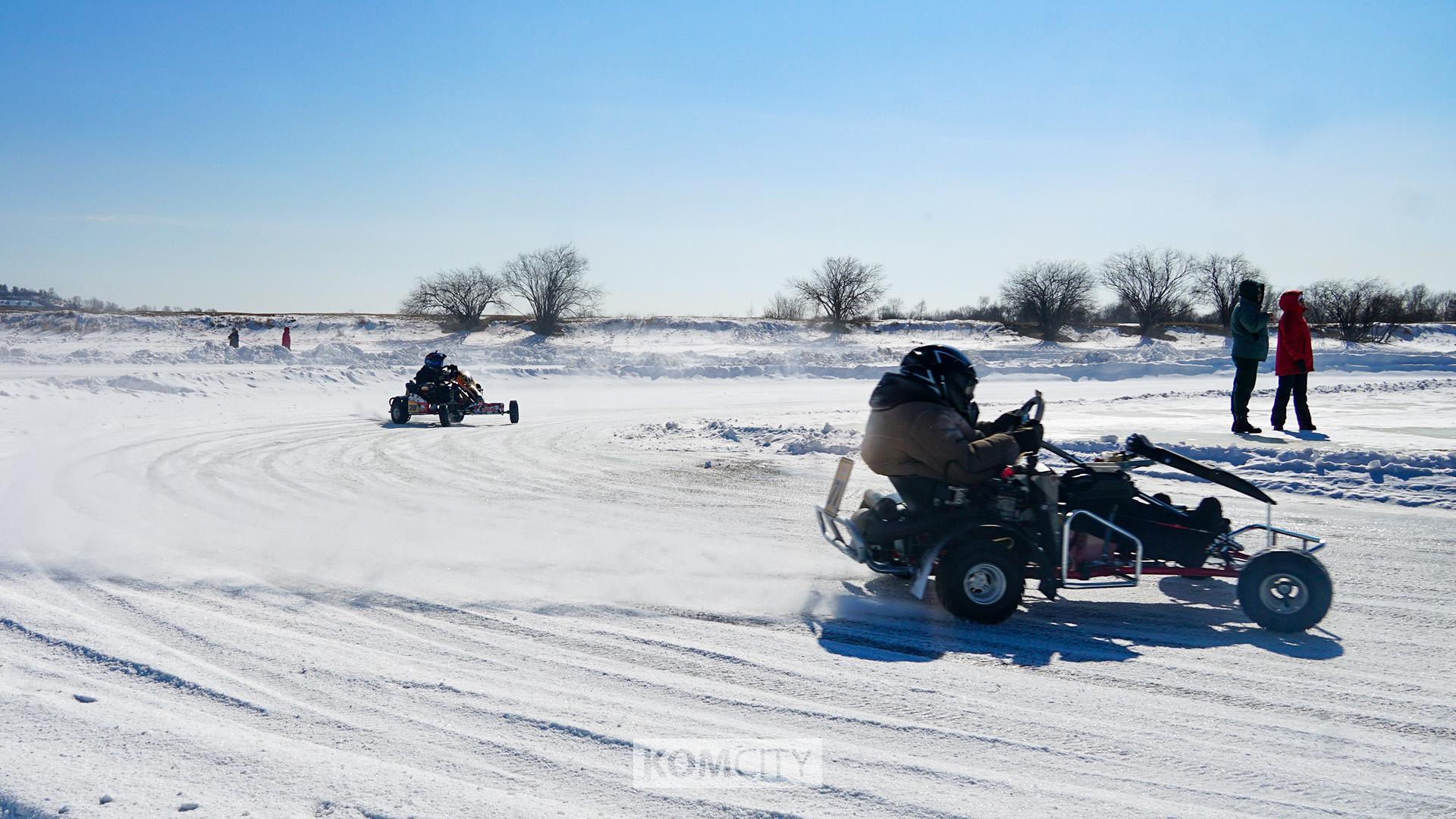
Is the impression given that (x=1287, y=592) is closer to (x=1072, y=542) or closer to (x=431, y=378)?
(x=1072, y=542)

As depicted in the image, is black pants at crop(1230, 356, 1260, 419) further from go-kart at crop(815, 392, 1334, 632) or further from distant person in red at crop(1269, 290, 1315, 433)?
go-kart at crop(815, 392, 1334, 632)

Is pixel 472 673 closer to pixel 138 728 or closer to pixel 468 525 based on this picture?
pixel 138 728

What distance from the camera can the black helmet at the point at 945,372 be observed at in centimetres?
516

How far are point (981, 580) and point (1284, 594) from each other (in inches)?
63.0

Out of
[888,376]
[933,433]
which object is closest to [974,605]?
[933,433]

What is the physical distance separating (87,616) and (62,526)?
9.28 feet

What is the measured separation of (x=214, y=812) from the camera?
2975 millimetres

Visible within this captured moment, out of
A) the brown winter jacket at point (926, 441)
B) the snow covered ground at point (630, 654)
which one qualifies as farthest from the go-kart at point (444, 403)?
the brown winter jacket at point (926, 441)

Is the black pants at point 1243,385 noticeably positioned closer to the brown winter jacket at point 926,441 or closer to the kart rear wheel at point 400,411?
the brown winter jacket at point 926,441

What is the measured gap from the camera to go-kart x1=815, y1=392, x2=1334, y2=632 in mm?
4859

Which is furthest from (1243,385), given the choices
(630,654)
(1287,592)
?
(630,654)

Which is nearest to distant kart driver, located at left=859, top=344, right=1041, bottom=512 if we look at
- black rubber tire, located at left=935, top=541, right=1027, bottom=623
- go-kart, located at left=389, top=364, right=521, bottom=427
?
black rubber tire, located at left=935, top=541, right=1027, bottom=623

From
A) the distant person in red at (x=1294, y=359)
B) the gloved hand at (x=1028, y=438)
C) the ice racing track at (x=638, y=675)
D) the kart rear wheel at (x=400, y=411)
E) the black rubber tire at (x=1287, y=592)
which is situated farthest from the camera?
the kart rear wheel at (x=400, y=411)

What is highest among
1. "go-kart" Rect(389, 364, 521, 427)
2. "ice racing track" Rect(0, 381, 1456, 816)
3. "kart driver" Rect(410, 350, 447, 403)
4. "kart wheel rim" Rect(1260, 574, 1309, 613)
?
Answer: "kart driver" Rect(410, 350, 447, 403)
